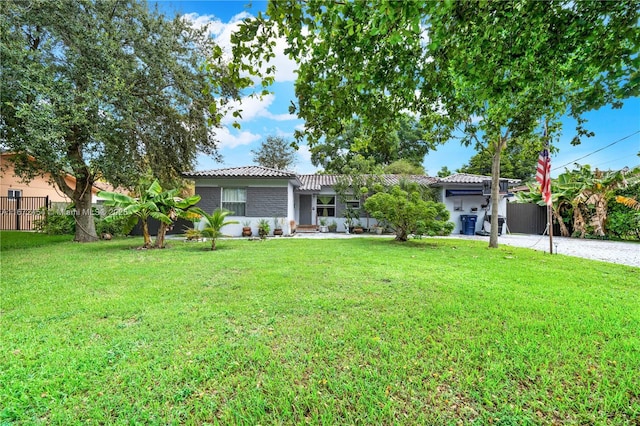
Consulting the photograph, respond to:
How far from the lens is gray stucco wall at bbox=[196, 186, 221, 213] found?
15891 mm

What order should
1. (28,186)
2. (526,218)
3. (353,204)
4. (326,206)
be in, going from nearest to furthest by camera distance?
(526,218) → (353,204) → (28,186) → (326,206)

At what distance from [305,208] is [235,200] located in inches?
223

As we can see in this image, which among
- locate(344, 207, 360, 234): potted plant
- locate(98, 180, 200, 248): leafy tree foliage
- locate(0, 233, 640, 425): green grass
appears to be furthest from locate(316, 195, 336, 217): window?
locate(0, 233, 640, 425): green grass

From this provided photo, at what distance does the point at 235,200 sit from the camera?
16.1 metres

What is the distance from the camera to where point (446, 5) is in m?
Result: 1.89

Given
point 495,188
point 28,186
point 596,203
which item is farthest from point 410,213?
point 28,186

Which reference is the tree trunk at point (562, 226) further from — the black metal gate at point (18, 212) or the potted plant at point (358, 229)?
the black metal gate at point (18, 212)

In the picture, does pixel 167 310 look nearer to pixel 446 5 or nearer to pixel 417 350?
pixel 417 350

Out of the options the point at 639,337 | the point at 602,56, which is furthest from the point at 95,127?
the point at 639,337

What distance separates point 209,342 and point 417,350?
2.33 metres

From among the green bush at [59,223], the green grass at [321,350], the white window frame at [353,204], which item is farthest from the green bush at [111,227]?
the white window frame at [353,204]

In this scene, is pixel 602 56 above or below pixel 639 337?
above

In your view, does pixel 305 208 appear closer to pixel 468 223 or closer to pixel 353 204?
pixel 353 204

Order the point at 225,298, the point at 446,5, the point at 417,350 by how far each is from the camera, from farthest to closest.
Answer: the point at 225,298 → the point at 417,350 → the point at 446,5
